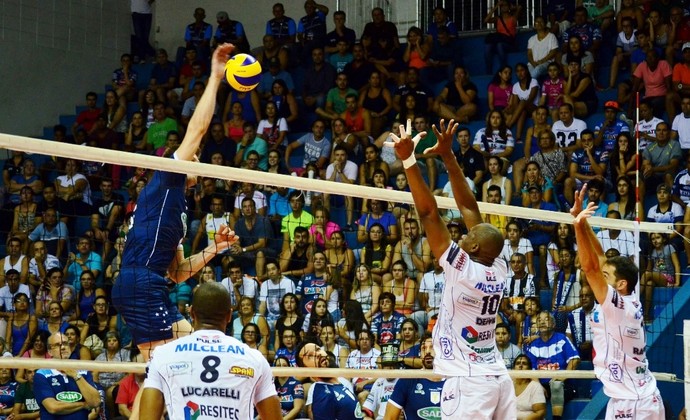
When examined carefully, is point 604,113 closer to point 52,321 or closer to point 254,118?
point 254,118

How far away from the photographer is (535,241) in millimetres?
13758

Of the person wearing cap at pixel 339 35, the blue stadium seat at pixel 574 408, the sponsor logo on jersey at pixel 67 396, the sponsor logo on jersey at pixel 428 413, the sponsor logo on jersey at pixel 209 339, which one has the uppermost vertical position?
the person wearing cap at pixel 339 35

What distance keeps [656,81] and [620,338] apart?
8439 mm

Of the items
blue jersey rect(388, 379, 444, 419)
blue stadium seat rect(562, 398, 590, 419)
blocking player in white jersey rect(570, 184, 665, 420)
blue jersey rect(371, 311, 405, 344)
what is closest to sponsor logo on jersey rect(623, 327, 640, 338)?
blocking player in white jersey rect(570, 184, 665, 420)

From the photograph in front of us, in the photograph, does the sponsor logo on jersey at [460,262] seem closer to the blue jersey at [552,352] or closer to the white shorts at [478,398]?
A: the white shorts at [478,398]

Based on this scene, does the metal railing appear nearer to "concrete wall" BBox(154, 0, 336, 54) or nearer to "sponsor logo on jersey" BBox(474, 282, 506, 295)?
"concrete wall" BBox(154, 0, 336, 54)

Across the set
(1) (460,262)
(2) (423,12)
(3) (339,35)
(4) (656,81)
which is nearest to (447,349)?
(1) (460,262)

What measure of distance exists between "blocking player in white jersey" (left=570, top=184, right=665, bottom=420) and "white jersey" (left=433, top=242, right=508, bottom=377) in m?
1.26

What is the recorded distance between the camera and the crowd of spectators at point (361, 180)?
40.9 ft

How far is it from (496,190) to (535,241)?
39.2 inches

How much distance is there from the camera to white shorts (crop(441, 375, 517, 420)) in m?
6.73

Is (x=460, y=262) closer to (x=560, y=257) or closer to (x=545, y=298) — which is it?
(x=560, y=257)

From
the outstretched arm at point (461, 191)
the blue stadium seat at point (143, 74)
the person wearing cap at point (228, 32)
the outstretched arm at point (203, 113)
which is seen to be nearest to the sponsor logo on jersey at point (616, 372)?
the outstretched arm at point (461, 191)

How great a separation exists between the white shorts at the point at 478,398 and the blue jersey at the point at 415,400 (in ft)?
11.8
